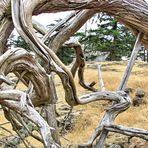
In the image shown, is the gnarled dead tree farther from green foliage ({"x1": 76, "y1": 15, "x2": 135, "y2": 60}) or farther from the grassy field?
green foliage ({"x1": 76, "y1": 15, "x2": 135, "y2": 60})

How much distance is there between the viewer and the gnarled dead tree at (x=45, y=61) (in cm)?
380

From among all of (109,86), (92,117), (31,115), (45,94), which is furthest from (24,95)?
(109,86)

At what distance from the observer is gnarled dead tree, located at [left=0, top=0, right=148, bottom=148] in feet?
12.5

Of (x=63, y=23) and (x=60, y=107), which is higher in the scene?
(x=63, y=23)

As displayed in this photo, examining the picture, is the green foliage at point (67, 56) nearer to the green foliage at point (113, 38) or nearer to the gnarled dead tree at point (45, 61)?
the green foliage at point (113, 38)

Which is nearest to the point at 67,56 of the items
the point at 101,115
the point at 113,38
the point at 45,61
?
the point at 113,38

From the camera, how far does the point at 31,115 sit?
3654 mm

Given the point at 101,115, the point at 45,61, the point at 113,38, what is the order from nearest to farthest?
the point at 45,61, the point at 101,115, the point at 113,38

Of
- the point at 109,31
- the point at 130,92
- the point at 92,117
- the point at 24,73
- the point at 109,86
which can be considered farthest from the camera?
the point at 109,31

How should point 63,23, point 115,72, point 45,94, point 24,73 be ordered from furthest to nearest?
point 115,72
point 63,23
point 45,94
point 24,73

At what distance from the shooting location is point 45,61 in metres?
4.69

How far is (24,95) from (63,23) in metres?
3.17

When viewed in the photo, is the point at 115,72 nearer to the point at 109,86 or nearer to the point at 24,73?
the point at 109,86

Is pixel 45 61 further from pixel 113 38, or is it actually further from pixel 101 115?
pixel 113 38
